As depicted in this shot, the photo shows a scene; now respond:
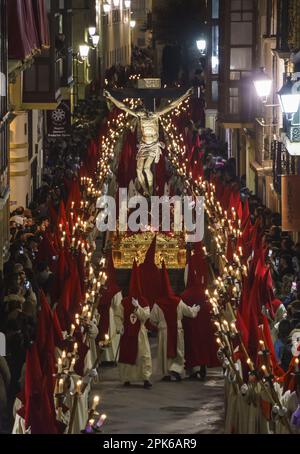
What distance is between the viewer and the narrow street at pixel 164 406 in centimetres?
2138

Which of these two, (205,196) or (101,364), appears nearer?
(101,364)

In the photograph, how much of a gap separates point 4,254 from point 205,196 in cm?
589

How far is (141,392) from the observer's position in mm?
23766

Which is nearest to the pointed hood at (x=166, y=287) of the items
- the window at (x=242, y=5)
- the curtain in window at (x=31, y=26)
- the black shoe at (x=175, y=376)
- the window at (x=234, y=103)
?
the black shoe at (x=175, y=376)

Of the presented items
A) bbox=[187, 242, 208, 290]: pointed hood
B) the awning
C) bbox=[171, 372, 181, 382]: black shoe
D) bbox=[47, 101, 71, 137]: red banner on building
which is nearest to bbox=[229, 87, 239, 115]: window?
bbox=[47, 101, 71, 137]: red banner on building

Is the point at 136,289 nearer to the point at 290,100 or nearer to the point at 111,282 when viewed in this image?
the point at 111,282

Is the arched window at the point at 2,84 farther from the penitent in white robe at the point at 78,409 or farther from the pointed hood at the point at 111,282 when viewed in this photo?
the penitent in white robe at the point at 78,409

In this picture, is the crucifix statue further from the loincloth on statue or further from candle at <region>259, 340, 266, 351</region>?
candle at <region>259, 340, 266, 351</region>

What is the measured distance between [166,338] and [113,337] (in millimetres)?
1258

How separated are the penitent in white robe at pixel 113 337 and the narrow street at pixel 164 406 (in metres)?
0.41

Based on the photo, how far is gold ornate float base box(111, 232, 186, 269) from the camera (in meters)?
32.3
